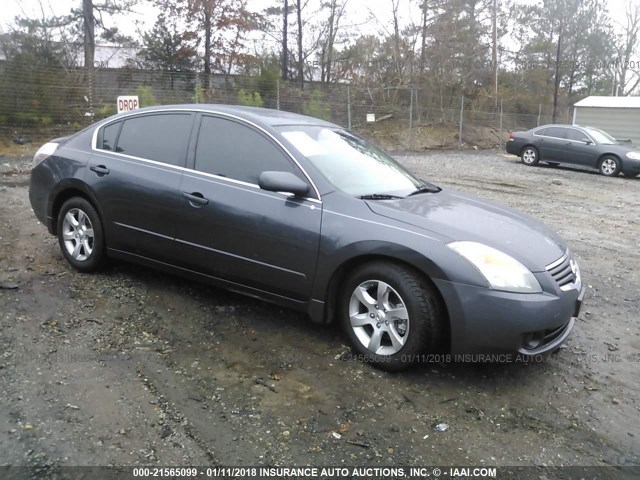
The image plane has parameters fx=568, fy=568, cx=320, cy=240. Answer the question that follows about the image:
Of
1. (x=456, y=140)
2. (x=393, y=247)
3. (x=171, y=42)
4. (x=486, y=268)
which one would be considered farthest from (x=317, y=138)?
(x=171, y=42)

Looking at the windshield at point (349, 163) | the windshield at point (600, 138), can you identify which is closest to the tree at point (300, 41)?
the windshield at point (600, 138)

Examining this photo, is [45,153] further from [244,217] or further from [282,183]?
[282,183]

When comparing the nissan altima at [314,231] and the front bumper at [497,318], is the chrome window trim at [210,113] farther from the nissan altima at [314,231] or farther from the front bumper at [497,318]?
the front bumper at [497,318]

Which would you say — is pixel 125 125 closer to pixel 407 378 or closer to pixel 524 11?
pixel 407 378

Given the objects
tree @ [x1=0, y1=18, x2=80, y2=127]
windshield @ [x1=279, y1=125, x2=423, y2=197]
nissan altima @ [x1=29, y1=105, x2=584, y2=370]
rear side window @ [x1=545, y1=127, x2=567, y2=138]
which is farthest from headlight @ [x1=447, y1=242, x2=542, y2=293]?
rear side window @ [x1=545, y1=127, x2=567, y2=138]

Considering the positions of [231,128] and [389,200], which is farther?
[231,128]

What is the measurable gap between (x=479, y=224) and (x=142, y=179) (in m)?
2.61

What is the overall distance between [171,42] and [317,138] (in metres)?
25.3

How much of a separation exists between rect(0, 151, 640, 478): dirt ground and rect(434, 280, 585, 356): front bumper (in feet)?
1.06

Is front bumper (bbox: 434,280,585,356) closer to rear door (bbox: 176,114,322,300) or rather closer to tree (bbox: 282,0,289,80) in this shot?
rear door (bbox: 176,114,322,300)

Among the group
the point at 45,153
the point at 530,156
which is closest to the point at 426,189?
the point at 45,153

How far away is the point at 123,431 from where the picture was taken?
2863 millimetres

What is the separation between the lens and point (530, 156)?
1853cm

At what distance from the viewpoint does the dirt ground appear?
280 cm
